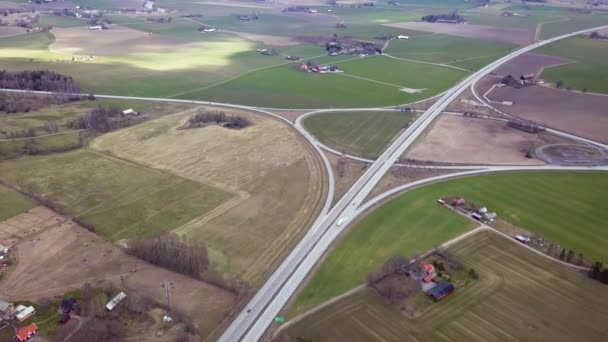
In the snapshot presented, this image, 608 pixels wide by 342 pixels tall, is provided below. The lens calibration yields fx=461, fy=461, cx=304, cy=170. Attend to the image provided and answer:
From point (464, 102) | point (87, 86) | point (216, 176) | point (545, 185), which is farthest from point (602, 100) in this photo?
point (87, 86)

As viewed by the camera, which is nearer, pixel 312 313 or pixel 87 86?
pixel 312 313

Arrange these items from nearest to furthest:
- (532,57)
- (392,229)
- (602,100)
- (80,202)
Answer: (392,229) → (80,202) → (602,100) → (532,57)

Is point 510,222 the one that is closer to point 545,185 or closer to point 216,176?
point 545,185

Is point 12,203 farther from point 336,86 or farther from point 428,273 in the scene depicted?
point 336,86

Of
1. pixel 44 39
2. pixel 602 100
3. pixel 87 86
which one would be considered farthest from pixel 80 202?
pixel 44 39

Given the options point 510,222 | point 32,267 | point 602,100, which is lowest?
point 32,267

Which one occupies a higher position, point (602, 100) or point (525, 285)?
point (602, 100)

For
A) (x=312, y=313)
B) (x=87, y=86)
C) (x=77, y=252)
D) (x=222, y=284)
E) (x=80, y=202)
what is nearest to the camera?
(x=312, y=313)
